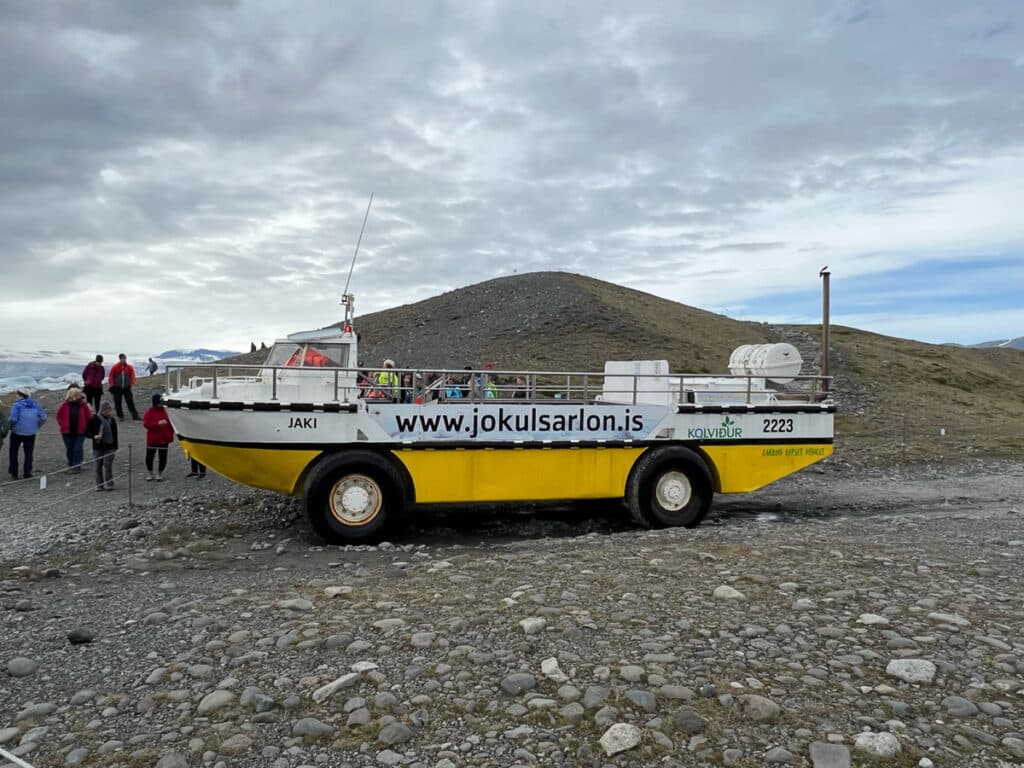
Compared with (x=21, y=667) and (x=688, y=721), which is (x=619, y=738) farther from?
(x=21, y=667)

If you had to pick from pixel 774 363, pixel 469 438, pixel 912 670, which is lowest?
pixel 912 670

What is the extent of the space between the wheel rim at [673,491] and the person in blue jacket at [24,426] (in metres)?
8.53

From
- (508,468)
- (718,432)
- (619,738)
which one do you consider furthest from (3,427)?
(619,738)

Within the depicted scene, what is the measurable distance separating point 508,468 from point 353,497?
1.58 metres

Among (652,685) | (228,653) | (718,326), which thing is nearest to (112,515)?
(228,653)

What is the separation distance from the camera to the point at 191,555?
6539 mm

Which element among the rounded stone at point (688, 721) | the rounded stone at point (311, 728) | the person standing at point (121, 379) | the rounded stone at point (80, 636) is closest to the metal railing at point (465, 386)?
the rounded stone at point (80, 636)

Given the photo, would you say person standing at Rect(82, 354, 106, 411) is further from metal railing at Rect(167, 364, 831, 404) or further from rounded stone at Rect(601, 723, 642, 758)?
rounded stone at Rect(601, 723, 642, 758)

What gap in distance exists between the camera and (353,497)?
7141mm

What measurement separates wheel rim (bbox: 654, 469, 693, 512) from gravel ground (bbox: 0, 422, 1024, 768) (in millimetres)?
1627

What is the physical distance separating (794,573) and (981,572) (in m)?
1.34

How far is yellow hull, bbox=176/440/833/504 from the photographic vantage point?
7148 millimetres

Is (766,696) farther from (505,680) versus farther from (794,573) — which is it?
(794,573)

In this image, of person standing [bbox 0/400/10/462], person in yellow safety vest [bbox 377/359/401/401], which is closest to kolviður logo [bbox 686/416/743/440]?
person in yellow safety vest [bbox 377/359/401/401]
